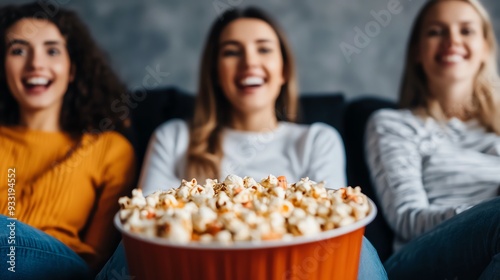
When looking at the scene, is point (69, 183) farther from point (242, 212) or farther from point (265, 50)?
point (242, 212)

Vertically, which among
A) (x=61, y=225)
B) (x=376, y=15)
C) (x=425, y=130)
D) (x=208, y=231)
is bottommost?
(x=61, y=225)

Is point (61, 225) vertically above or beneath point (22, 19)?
beneath

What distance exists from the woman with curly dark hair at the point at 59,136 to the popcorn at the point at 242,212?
24.1 inches

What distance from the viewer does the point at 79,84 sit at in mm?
1631

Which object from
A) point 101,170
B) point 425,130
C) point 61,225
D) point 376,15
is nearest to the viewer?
point 61,225

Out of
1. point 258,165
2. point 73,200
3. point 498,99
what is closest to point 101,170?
point 73,200

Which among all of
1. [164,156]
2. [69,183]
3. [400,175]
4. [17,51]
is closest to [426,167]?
[400,175]

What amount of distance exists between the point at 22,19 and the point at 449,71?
4.23ft

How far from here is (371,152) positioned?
159 centimetres

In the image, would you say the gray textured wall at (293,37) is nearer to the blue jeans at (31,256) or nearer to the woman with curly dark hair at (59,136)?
the woman with curly dark hair at (59,136)

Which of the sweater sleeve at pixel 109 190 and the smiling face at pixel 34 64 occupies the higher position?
the smiling face at pixel 34 64

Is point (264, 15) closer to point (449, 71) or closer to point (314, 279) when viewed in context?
point (449, 71)

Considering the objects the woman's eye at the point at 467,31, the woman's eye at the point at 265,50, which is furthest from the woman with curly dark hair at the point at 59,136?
the woman's eye at the point at 467,31

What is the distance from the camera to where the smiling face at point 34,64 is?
146 centimetres
